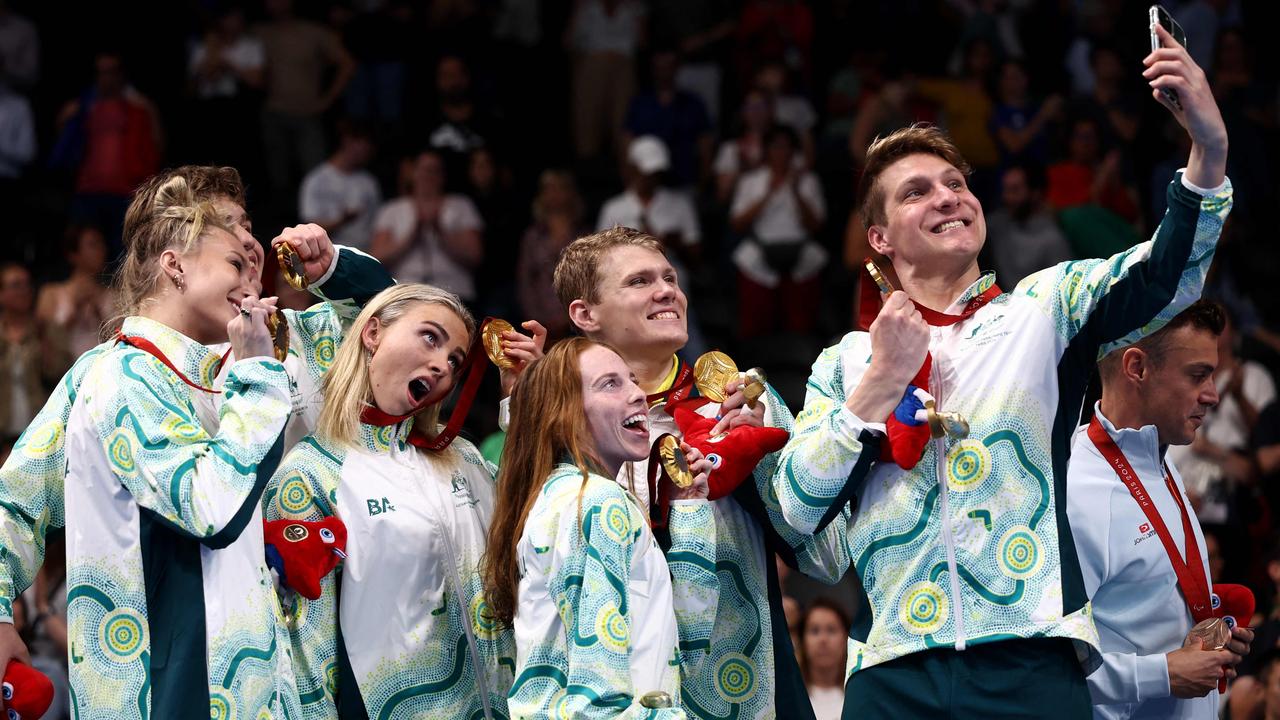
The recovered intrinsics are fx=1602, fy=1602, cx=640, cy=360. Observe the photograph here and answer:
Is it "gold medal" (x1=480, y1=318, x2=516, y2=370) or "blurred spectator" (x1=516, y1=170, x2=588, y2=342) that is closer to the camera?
"gold medal" (x1=480, y1=318, x2=516, y2=370)

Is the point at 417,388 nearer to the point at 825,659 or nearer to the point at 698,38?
the point at 825,659

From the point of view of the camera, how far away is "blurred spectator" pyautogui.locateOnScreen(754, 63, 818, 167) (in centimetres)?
1258

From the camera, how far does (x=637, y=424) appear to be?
444 centimetres

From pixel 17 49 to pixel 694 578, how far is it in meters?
10.5

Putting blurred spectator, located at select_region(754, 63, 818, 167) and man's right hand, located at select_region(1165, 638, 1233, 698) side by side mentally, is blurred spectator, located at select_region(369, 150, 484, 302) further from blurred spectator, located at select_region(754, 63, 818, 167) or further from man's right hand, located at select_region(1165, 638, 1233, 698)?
man's right hand, located at select_region(1165, 638, 1233, 698)

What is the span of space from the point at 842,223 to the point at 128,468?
30.1 ft

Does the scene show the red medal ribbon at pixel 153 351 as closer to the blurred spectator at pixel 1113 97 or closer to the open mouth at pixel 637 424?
the open mouth at pixel 637 424

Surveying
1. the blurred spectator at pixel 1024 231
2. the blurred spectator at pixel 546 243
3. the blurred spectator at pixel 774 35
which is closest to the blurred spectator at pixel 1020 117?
the blurred spectator at pixel 1024 231

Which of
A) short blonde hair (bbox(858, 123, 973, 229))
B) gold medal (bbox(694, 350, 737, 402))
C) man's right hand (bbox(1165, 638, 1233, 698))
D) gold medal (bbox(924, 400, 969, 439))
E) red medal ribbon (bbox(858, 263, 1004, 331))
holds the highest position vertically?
short blonde hair (bbox(858, 123, 973, 229))

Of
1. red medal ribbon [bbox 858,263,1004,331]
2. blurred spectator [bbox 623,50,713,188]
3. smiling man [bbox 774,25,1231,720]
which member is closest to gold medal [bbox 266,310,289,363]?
smiling man [bbox 774,25,1231,720]

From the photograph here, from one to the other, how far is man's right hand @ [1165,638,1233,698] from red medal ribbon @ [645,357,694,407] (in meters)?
1.63

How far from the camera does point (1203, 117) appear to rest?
12.5 ft

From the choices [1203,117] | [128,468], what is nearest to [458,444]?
[128,468]

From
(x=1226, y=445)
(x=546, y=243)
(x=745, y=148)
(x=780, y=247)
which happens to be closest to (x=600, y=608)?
(x=1226, y=445)
